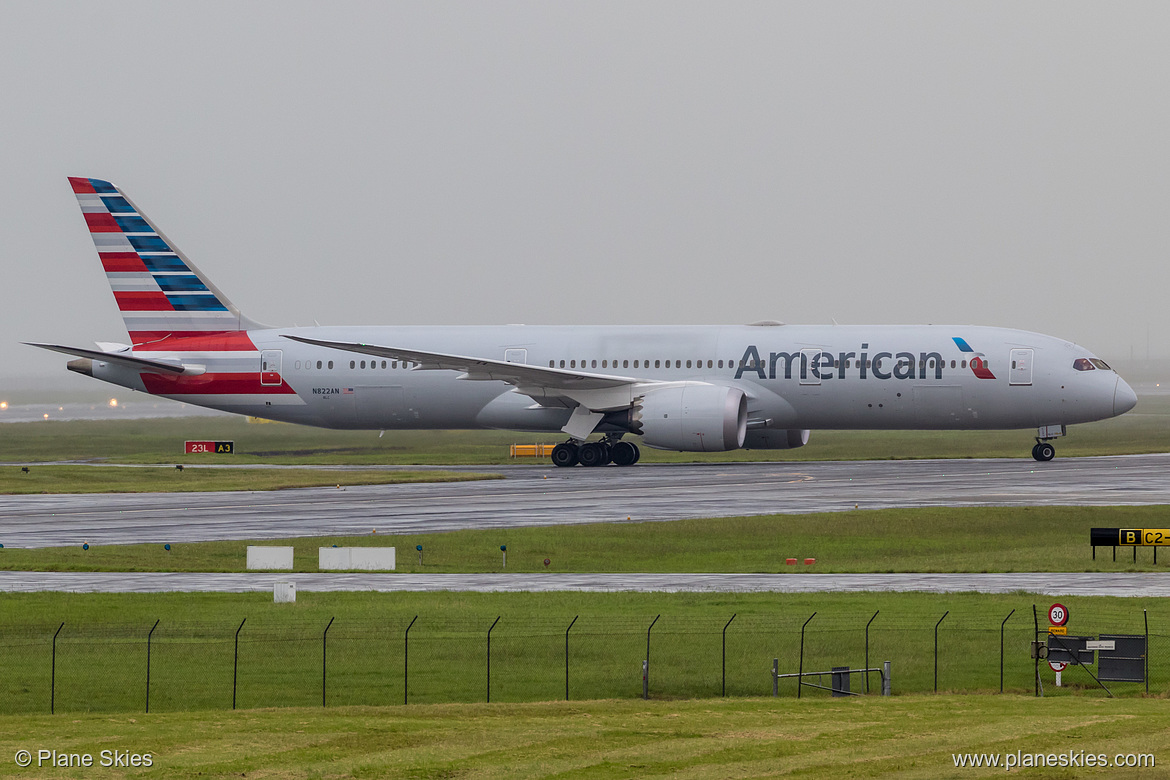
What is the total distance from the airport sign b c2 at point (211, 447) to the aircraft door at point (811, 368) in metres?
30.5

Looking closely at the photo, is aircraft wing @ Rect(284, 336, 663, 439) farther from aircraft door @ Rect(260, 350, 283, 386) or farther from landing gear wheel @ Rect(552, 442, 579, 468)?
aircraft door @ Rect(260, 350, 283, 386)

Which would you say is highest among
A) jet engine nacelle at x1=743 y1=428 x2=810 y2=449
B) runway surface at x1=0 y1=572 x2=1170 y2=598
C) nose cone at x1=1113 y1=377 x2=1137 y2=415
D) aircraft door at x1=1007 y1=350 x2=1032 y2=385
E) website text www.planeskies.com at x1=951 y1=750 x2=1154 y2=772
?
aircraft door at x1=1007 y1=350 x2=1032 y2=385

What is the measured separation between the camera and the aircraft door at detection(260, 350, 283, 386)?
59875mm

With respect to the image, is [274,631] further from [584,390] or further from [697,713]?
[584,390]

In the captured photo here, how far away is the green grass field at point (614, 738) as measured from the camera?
57.5ft

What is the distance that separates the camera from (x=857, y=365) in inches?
2133

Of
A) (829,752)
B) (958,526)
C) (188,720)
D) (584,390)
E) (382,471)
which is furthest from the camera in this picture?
(382,471)

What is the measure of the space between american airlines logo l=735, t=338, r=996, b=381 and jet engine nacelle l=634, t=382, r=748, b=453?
7.59 feet

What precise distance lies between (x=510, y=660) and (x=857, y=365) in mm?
32171

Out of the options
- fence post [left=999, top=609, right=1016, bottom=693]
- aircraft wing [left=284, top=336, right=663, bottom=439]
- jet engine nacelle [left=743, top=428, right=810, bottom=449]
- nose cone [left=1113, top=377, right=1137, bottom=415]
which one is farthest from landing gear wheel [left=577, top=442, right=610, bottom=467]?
fence post [left=999, top=609, right=1016, bottom=693]

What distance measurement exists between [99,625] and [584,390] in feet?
102

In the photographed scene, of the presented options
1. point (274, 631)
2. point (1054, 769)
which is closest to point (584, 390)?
point (274, 631)

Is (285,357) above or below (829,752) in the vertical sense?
above

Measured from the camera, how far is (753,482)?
164 ft
